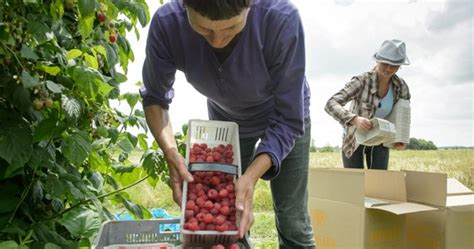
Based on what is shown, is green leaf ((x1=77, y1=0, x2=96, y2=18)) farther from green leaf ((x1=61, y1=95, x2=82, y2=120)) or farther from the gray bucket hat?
the gray bucket hat

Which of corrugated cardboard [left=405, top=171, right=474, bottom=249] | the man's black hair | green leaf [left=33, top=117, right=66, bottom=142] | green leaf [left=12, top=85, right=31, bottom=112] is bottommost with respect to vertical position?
corrugated cardboard [left=405, top=171, right=474, bottom=249]

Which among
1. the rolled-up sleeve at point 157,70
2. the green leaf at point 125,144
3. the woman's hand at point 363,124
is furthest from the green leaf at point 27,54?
the woman's hand at point 363,124

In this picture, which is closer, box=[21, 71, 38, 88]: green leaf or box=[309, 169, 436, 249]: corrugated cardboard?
box=[21, 71, 38, 88]: green leaf

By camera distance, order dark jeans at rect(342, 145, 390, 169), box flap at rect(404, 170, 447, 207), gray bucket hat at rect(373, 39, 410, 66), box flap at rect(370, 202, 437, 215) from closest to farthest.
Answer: box flap at rect(370, 202, 437, 215), box flap at rect(404, 170, 447, 207), gray bucket hat at rect(373, 39, 410, 66), dark jeans at rect(342, 145, 390, 169)

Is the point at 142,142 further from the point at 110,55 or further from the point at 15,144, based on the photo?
the point at 15,144

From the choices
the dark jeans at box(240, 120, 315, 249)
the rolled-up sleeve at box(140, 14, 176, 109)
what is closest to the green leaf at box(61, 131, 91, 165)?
the rolled-up sleeve at box(140, 14, 176, 109)

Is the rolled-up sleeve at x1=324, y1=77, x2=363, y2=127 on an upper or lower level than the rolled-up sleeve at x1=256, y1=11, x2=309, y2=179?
upper

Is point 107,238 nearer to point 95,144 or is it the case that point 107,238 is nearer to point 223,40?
point 95,144

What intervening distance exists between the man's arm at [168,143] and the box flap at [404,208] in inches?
42.0

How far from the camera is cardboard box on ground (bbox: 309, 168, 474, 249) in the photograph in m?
1.98

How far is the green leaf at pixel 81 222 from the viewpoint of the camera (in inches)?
50.5

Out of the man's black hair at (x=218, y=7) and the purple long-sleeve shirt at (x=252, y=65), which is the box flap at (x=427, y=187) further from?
the man's black hair at (x=218, y=7)

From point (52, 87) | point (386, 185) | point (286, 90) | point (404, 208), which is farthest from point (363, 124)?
point (52, 87)

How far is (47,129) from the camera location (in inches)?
44.8
